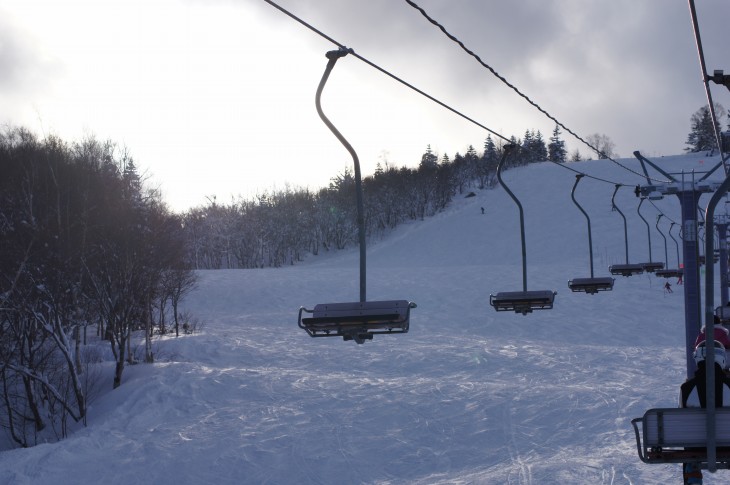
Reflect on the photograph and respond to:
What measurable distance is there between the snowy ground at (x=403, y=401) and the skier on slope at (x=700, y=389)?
5293mm

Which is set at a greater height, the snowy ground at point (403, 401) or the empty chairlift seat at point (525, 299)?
the empty chairlift seat at point (525, 299)

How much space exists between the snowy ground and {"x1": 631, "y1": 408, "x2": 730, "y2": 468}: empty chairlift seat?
20.2 feet

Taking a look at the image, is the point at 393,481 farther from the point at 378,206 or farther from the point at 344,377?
the point at 378,206

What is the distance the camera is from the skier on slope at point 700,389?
21.4ft

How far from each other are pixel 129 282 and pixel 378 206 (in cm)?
7433

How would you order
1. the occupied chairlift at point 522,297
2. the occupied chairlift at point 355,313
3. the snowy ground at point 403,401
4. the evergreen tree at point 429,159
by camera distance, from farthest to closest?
the evergreen tree at point 429,159 → the snowy ground at point 403,401 → the occupied chairlift at point 522,297 → the occupied chairlift at point 355,313

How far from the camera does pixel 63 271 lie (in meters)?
23.4

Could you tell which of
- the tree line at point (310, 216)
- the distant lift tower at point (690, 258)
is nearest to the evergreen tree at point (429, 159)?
the tree line at point (310, 216)

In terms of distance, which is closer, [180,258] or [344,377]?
[344,377]

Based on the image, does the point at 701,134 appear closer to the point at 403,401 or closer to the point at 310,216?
the point at 310,216

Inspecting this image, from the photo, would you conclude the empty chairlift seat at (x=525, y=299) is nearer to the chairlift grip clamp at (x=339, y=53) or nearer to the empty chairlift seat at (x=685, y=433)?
the empty chairlift seat at (x=685, y=433)

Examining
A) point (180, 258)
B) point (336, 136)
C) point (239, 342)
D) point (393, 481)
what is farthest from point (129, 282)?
point (336, 136)

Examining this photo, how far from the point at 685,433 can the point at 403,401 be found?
14.8 metres

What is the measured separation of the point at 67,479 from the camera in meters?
15.4
